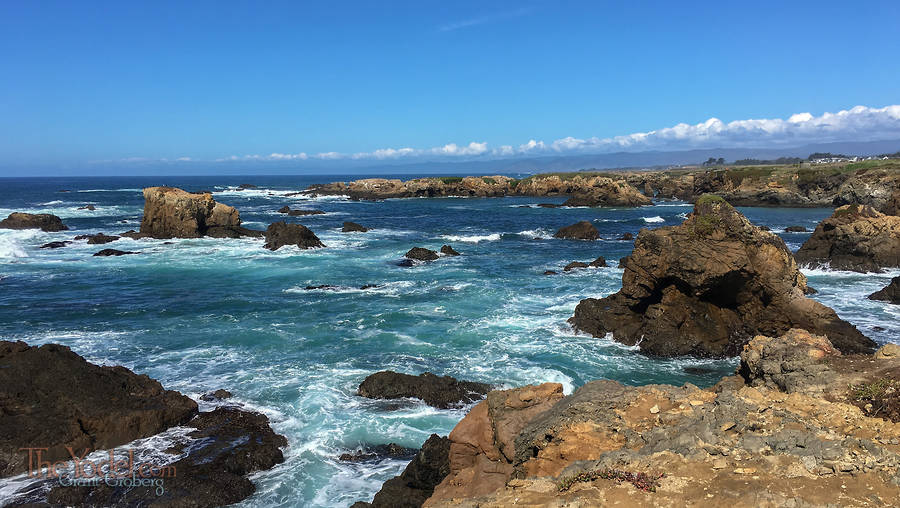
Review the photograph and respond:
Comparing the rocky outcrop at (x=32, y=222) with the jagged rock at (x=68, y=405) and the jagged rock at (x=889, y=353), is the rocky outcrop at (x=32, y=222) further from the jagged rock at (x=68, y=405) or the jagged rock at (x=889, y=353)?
the jagged rock at (x=889, y=353)

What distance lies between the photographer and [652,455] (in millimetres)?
7895

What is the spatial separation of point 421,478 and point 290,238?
39.0 m

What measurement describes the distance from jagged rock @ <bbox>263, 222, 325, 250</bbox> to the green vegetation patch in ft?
138

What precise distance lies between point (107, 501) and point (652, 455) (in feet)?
35.3

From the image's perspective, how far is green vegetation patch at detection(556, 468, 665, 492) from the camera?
709 cm

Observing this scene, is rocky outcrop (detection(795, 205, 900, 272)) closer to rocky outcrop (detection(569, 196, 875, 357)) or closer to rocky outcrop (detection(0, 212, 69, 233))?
rocky outcrop (detection(569, 196, 875, 357))

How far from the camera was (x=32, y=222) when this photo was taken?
2312 inches

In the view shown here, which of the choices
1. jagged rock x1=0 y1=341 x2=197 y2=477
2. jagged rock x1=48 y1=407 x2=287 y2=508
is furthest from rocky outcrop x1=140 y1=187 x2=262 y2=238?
jagged rock x1=48 y1=407 x2=287 y2=508

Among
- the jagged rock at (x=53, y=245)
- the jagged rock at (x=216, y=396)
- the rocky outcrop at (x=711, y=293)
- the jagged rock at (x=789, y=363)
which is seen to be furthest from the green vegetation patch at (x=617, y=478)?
the jagged rock at (x=53, y=245)

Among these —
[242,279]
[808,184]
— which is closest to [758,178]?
[808,184]

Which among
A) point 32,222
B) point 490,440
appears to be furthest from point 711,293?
point 32,222

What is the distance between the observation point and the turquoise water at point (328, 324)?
1527cm

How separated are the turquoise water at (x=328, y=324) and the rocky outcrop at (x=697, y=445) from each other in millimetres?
3889

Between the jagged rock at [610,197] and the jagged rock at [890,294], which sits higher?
the jagged rock at [610,197]
